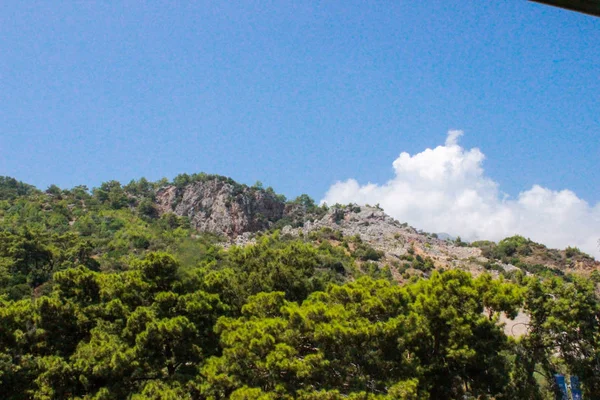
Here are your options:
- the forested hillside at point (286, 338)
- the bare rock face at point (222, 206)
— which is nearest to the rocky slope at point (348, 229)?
the bare rock face at point (222, 206)

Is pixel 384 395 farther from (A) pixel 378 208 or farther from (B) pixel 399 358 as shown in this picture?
(A) pixel 378 208

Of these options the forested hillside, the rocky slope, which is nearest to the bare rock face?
the rocky slope

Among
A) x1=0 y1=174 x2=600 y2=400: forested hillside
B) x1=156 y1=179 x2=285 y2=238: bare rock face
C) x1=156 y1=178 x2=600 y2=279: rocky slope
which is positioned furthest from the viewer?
x1=156 y1=179 x2=285 y2=238: bare rock face

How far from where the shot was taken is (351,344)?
1091cm

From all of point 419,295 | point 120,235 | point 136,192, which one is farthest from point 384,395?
point 136,192

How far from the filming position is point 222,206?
252ft

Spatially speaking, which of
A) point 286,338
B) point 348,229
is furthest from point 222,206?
point 286,338

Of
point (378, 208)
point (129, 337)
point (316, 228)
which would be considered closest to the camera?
point (129, 337)

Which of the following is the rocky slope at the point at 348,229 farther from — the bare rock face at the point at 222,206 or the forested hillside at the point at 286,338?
the forested hillside at the point at 286,338

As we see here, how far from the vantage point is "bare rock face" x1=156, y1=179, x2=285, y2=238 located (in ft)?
247

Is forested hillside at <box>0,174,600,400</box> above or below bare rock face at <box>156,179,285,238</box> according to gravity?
below

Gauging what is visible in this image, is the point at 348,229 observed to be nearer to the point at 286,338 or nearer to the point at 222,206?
the point at 222,206

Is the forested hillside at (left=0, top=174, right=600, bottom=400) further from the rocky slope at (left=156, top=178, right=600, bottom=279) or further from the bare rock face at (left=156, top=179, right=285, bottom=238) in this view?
the bare rock face at (left=156, top=179, right=285, bottom=238)

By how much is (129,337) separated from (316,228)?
5718 centimetres
